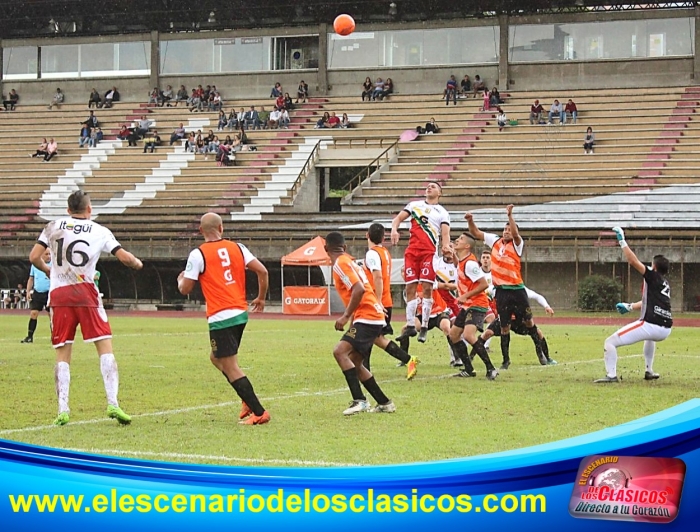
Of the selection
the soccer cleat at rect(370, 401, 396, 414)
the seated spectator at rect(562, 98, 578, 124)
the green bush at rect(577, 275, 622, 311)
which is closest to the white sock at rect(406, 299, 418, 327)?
the soccer cleat at rect(370, 401, 396, 414)

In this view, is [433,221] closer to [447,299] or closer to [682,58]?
[447,299]

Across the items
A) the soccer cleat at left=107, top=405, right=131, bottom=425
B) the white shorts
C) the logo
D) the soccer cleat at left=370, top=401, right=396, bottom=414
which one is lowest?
the soccer cleat at left=370, top=401, right=396, bottom=414

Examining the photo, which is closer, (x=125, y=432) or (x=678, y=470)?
(x=678, y=470)

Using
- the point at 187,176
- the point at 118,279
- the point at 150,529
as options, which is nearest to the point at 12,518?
the point at 150,529

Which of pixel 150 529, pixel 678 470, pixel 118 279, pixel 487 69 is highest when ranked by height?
pixel 487 69

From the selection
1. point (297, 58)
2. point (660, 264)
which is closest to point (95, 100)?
point (297, 58)

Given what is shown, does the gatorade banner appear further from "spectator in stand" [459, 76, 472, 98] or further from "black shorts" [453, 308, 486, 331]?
"black shorts" [453, 308, 486, 331]

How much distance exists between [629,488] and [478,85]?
5087 cm

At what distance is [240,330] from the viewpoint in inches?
380

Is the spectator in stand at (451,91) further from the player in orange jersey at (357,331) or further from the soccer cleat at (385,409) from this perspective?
the soccer cleat at (385,409)

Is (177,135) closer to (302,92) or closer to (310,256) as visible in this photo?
(302,92)

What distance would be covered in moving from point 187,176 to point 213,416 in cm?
3943

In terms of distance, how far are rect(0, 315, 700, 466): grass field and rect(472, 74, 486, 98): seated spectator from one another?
33.0 m

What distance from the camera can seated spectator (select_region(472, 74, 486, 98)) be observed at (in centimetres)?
5212
